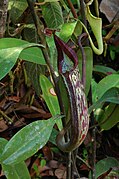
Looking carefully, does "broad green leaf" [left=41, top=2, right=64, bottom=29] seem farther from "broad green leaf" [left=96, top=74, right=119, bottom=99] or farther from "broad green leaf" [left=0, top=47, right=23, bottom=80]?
"broad green leaf" [left=0, top=47, right=23, bottom=80]

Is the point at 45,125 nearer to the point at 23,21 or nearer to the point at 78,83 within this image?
the point at 78,83

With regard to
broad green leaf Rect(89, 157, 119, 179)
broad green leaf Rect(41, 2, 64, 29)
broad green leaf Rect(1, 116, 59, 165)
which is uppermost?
broad green leaf Rect(41, 2, 64, 29)

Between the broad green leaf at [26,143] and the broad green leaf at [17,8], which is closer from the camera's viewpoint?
the broad green leaf at [26,143]

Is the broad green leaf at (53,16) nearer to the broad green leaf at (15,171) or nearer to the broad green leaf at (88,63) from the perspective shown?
the broad green leaf at (88,63)

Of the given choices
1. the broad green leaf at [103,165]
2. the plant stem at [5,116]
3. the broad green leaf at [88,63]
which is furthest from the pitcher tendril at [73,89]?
the plant stem at [5,116]

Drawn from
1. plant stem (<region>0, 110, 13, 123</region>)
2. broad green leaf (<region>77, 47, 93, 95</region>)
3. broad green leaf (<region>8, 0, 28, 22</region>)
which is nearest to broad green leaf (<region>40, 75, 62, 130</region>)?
broad green leaf (<region>77, 47, 93, 95</region>)

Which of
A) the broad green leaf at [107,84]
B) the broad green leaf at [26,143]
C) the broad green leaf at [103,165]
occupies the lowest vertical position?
the broad green leaf at [103,165]
